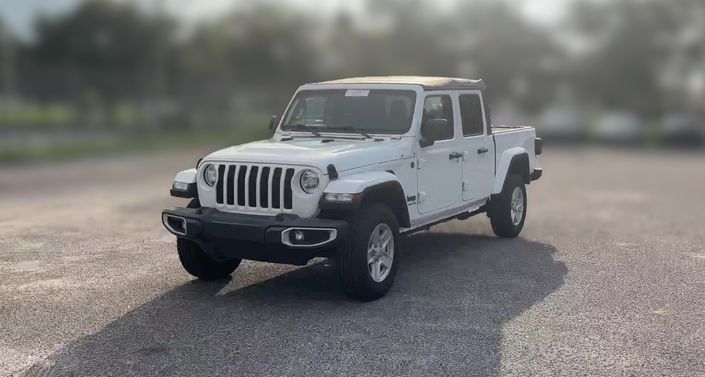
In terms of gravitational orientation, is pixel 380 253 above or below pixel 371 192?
below

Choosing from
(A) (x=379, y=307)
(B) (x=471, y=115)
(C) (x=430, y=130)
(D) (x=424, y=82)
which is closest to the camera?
(A) (x=379, y=307)

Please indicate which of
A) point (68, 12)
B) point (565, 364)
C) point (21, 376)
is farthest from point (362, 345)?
point (68, 12)

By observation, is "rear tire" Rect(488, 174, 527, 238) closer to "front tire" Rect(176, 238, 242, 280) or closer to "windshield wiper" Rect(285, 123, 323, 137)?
"windshield wiper" Rect(285, 123, 323, 137)

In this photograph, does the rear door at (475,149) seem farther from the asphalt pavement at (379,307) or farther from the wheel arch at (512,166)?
the asphalt pavement at (379,307)

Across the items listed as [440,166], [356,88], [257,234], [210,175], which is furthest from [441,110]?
[257,234]

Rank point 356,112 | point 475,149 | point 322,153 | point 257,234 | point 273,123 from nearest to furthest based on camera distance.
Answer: point 257,234 < point 322,153 < point 356,112 < point 273,123 < point 475,149

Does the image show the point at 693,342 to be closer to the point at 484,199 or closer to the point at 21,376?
the point at 484,199

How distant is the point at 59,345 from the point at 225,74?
123ft

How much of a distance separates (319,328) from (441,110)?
3.14 meters

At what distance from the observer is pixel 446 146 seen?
8109 mm

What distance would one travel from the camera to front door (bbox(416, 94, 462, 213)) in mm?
7682

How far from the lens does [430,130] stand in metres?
7.60

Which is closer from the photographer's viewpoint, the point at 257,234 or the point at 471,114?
the point at 257,234

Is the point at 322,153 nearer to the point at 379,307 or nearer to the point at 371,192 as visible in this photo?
the point at 371,192
